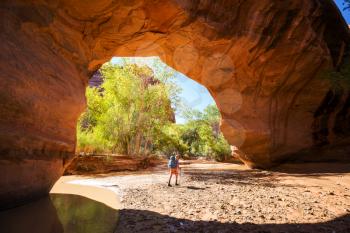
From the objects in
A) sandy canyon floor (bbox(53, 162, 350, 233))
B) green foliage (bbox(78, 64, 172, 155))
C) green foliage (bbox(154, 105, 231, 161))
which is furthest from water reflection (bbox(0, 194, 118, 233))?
green foliage (bbox(154, 105, 231, 161))

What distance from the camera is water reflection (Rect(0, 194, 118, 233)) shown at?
321 centimetres

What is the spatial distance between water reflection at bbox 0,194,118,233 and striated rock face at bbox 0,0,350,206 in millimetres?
322

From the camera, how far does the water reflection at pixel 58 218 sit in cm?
321

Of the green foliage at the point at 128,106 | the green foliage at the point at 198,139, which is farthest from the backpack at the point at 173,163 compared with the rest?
the green foliage at the point at 198,139

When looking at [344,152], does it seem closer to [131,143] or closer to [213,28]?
[213,28]

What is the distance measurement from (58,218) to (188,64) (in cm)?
876

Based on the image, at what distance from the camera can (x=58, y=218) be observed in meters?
3.76

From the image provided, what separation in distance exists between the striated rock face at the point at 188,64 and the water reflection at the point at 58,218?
0.32 m

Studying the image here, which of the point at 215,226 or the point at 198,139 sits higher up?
the point at 198,139

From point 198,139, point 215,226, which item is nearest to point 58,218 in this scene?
point 215,226

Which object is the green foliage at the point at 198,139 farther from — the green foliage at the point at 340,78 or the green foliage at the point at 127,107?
the green foliage at the point at 340,78

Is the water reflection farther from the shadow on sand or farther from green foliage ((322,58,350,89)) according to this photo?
green foliage ((322,58,350,89))

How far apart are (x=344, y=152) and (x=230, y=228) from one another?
9.37 meters

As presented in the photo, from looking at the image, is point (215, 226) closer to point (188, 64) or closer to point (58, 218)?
point (58, 218)
